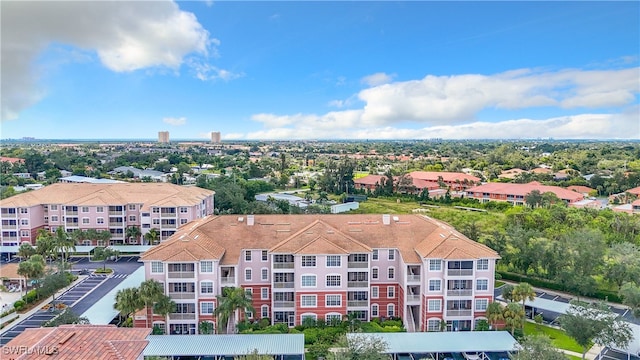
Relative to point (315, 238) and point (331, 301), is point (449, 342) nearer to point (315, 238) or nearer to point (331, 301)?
point (331, 301)

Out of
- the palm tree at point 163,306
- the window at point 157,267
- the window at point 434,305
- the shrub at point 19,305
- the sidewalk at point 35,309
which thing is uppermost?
the window at point 157,267

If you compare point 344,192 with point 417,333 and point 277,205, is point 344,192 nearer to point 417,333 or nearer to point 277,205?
point 277,205

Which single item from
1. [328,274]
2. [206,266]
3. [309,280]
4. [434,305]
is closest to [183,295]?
[206,266]

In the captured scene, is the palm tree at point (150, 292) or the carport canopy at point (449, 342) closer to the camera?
the carport canopy at point (449, 342)

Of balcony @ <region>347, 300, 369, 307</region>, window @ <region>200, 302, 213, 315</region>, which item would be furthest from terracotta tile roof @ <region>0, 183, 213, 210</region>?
balcony @ <region>347, 300, 369, 307</region>

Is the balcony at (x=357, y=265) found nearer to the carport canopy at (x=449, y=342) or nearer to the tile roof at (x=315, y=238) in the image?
the tile roof at (x=315, y=238)

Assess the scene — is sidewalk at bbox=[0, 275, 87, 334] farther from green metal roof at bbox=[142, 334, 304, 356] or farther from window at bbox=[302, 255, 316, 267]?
window at bbox=[302, 255, 316, 267]

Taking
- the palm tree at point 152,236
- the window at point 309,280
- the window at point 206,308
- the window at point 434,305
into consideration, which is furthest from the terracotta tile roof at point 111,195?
the window at point 434,305

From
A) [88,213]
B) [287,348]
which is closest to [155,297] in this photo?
[287,348]
